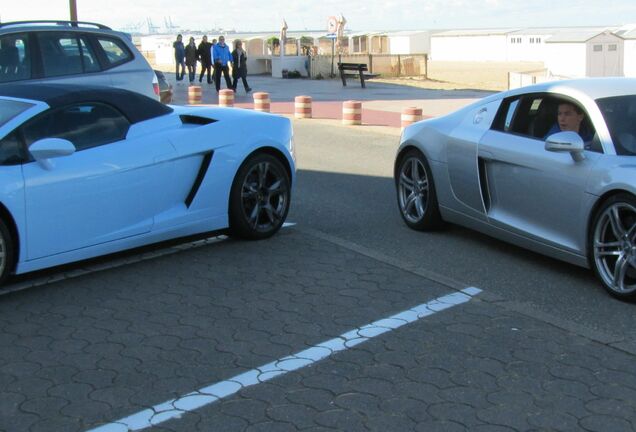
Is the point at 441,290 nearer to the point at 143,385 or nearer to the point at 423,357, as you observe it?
the point at 423,357

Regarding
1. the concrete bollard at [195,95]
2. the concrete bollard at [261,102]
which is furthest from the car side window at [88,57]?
the concrete bollard at [195,95]

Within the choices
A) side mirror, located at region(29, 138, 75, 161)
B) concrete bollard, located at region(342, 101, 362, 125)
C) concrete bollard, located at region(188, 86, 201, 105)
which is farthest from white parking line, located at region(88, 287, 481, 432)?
concrete bollard, located at region(188, 86, 201, 105)

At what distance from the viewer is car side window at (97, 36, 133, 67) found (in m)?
11.6

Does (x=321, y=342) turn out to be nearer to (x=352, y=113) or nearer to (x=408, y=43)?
(x=352, y=113)

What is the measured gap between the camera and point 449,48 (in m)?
91.1

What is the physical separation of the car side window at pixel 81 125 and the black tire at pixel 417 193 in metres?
2.55

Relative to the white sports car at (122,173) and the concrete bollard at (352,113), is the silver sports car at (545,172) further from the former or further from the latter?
the concrete bollard at (352,113)

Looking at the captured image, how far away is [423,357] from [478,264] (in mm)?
2098

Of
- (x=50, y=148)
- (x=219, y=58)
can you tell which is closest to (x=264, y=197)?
(x=50, y=148)

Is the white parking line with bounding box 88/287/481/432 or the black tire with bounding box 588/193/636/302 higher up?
the black tire with bounding box 588/193/636/302

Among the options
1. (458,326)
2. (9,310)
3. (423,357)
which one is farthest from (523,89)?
(9,310)

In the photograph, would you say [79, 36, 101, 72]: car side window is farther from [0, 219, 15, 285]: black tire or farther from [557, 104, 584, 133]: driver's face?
[557, 104, 584, 133]: driver's face

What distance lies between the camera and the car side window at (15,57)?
1078 centimetres

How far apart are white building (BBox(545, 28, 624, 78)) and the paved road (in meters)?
36.7
